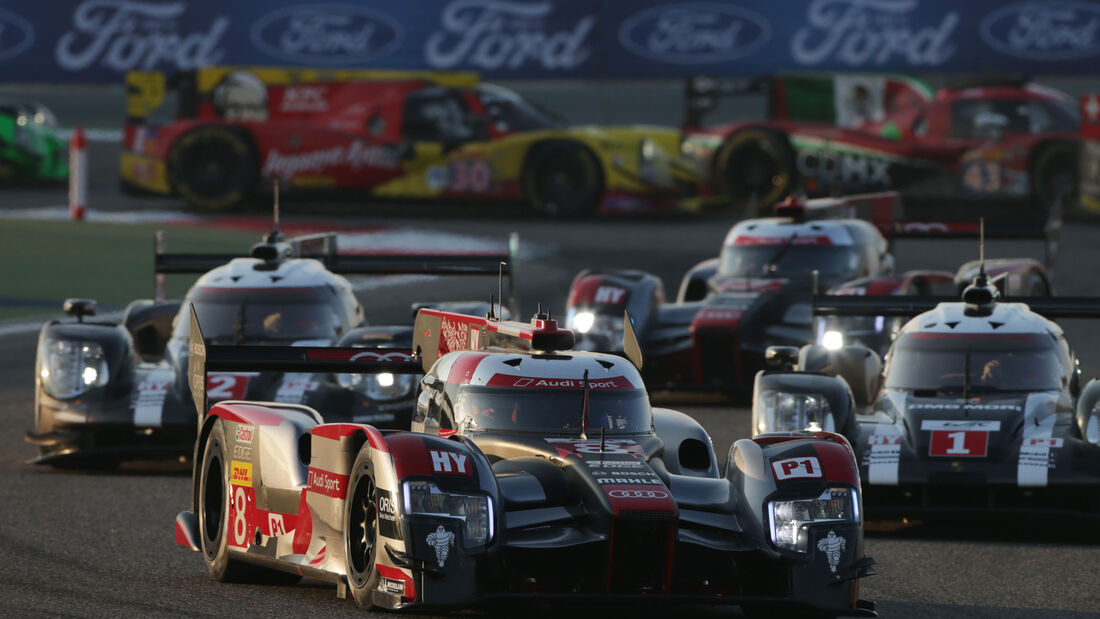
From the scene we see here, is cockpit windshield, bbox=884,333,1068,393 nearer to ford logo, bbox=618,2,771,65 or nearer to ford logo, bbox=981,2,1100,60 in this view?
ford logo, bbox=981,2,1100,60

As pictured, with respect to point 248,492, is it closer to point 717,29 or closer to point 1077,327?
point 1077,327

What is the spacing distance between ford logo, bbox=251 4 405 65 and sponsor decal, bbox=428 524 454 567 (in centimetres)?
2734

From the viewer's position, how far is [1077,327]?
21594mm

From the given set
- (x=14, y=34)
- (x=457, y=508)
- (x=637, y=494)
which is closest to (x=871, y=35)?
(x=14, y=34)

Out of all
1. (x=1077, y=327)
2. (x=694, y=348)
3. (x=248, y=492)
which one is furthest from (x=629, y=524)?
(x=1077, y=327)

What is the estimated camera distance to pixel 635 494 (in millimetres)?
8055

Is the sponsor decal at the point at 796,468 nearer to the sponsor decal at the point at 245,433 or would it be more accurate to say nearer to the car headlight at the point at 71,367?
the sponsor decal at the point at 245,433

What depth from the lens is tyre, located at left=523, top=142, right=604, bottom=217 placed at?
29547 mm

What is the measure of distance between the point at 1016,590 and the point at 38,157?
25.4 m

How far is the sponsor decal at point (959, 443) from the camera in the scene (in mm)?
11281

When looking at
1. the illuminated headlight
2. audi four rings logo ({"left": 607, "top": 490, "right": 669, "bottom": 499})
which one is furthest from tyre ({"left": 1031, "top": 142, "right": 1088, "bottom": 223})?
audi four rings logo ({"left": 607, "top": 490, "right": 669, "bottom": 499})

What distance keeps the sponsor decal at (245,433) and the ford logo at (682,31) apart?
995 inches

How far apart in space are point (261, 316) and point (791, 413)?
410cm

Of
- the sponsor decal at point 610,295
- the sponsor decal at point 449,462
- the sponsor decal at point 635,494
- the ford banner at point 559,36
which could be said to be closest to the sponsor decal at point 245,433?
the sponsor decal at point 449,462
